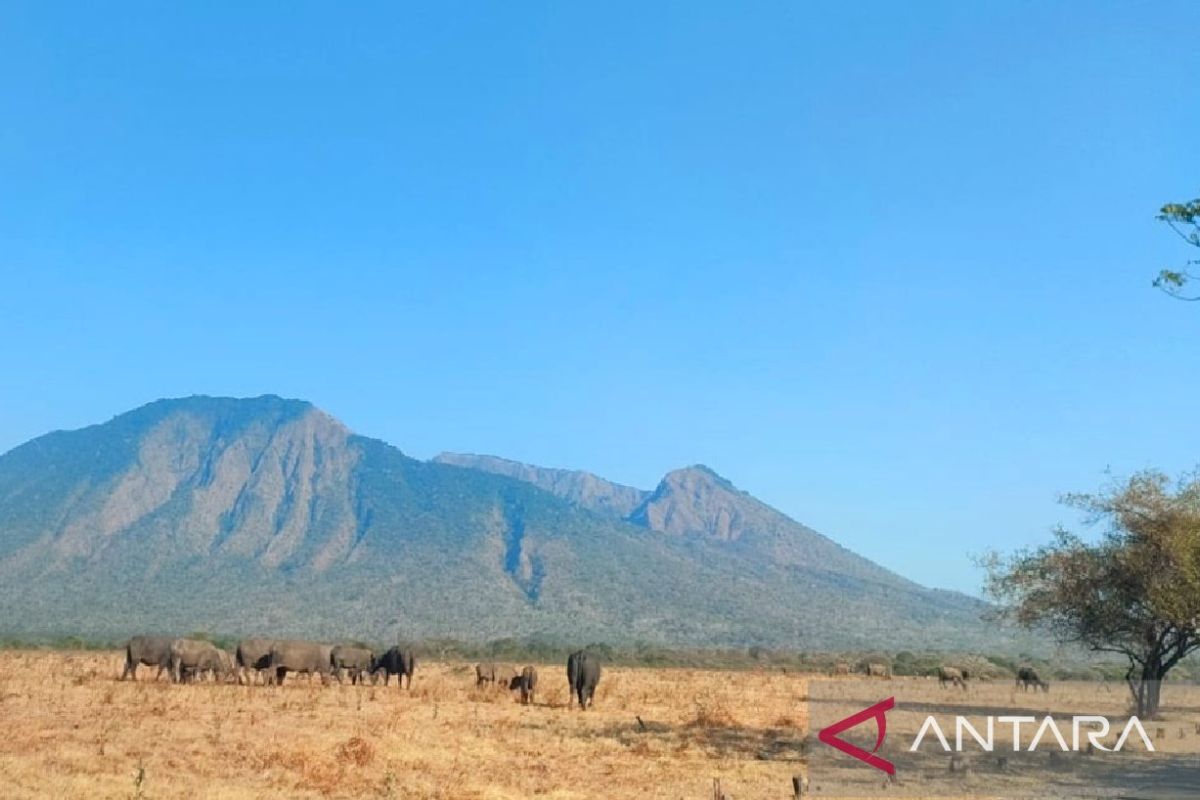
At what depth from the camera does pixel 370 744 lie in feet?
78.9

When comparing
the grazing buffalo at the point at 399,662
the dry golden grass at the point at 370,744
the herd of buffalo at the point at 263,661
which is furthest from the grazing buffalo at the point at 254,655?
the grazing buffalo at the point at 399,662

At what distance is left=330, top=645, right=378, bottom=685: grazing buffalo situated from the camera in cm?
4559

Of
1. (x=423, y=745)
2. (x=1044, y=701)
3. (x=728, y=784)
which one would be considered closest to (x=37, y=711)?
(x=423, y=745)

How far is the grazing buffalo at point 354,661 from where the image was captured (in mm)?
45594

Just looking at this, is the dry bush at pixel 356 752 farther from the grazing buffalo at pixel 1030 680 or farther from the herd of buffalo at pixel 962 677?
the grazing buffalo at pixel 1030 680

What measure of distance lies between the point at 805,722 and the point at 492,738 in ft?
33.7

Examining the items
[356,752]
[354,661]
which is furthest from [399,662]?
[356,752]

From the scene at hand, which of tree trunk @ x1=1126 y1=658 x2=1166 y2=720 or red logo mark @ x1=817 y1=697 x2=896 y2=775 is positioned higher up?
tree trunk @ x1=1126 y1=658 x2=1166 y2=720

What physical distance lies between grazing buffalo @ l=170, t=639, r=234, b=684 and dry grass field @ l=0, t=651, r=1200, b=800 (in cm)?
208

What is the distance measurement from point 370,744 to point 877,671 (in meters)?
51.5

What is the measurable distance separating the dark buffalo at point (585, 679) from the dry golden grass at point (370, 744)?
70 cm

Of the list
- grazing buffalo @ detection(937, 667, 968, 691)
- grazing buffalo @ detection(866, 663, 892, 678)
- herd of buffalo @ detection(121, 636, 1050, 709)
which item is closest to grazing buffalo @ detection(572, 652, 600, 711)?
herd of buffalo @ detection(121, 636, 1050, 709)

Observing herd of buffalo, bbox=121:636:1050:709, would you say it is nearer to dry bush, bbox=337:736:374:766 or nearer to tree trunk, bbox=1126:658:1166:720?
dry bush, bbox=337:736:374:766

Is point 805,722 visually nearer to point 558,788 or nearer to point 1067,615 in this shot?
point 1067,615
